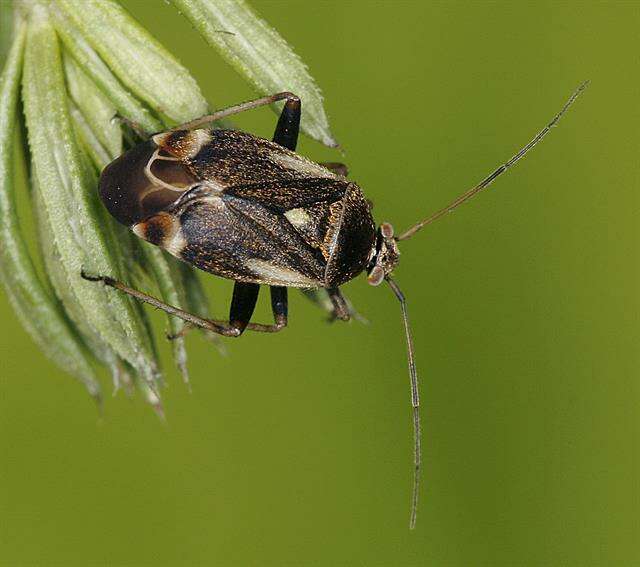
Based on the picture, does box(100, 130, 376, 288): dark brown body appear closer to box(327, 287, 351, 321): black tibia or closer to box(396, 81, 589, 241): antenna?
box(327, 287, 351, 321): black tibia

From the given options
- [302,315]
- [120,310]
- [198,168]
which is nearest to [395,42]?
[302,315]

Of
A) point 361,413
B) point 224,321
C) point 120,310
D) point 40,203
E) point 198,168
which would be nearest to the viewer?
point 120,310

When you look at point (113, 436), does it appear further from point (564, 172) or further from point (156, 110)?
point (564, 172)

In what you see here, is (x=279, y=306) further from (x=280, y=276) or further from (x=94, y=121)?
(x=94, y=121)

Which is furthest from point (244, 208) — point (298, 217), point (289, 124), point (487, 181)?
point (487, 181)

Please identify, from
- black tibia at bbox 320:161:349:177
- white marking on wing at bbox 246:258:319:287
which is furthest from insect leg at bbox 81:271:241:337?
black tibia at bbox 320:161:349:177
